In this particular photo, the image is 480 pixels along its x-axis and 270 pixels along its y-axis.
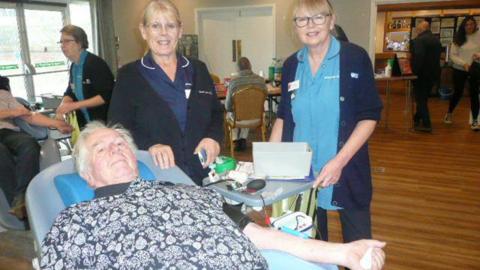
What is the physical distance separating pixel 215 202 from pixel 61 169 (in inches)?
29.0

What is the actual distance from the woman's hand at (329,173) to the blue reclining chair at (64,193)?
0.37m

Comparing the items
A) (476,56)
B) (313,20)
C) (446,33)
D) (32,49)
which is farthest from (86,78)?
(446,33)

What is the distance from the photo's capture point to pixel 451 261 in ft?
7.85

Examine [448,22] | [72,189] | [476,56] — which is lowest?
[72,189]

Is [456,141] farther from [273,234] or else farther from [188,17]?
[188,17]

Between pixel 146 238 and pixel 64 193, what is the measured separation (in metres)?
0.53

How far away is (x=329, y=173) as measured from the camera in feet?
4.92

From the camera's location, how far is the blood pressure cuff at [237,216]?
1.34 m

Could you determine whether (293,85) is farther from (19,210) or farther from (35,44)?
(35,44)

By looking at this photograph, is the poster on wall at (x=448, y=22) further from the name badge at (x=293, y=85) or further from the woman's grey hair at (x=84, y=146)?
the woman's grey hair at (x=84, y=146)

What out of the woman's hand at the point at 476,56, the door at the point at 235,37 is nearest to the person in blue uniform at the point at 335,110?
the woman's hand at the point at 476,56

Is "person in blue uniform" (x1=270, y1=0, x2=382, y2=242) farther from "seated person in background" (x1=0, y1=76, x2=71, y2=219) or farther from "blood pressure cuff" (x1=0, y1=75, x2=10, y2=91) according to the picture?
"blood pressure cuff" (x1=0, y1=75, x2=10, y2=91)

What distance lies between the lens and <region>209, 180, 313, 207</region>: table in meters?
1.42

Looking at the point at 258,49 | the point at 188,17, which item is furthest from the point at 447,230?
the point at 188,17
